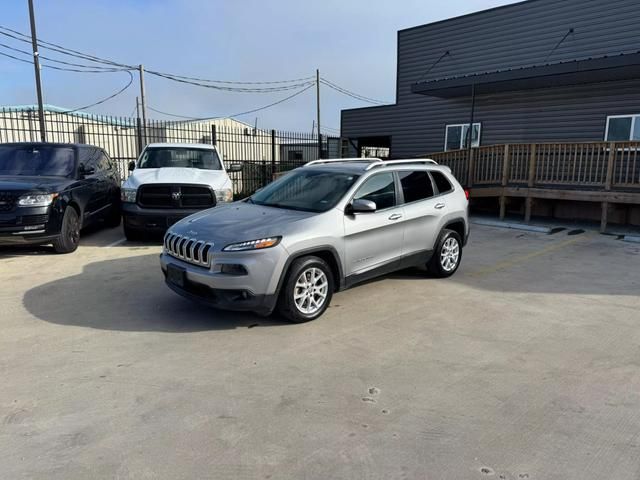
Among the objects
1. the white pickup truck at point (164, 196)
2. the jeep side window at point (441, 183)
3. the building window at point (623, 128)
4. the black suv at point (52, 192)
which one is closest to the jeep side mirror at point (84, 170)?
the black suv at point (52, 192)

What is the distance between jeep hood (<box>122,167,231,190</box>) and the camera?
8336 mm

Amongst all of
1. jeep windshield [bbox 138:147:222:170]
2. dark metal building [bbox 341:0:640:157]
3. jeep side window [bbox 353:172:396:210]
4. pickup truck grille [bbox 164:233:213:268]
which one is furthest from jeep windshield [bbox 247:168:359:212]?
dark metal building [bbox 341:0:640:157]

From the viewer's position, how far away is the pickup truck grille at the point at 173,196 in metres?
8.20

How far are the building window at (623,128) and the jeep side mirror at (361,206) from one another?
10.6m

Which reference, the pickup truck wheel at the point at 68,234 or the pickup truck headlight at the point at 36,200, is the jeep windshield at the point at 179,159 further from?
the pickup truck headlight at the point at 36,200

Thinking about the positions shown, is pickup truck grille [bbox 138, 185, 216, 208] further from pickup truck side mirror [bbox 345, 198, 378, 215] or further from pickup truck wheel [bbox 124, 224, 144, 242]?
pickup truck side mirror [bbox 345, 198, 378, 215]

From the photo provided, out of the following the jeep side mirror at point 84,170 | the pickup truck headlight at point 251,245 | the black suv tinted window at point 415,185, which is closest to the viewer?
Result: the pickup truck headlight at point 251,245

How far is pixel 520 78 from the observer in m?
12.5

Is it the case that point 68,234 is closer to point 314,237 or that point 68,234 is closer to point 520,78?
point 314,237

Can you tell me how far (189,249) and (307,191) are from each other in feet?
5.20

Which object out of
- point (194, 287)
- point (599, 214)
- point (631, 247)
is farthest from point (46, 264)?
point (599, 214)

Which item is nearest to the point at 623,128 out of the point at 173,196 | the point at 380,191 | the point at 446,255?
the point at 446,255

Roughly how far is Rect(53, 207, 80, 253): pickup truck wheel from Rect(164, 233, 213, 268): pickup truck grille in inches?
141

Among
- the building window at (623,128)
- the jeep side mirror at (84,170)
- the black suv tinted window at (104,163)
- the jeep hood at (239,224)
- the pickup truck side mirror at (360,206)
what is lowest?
the jeep hood at (239,224)
